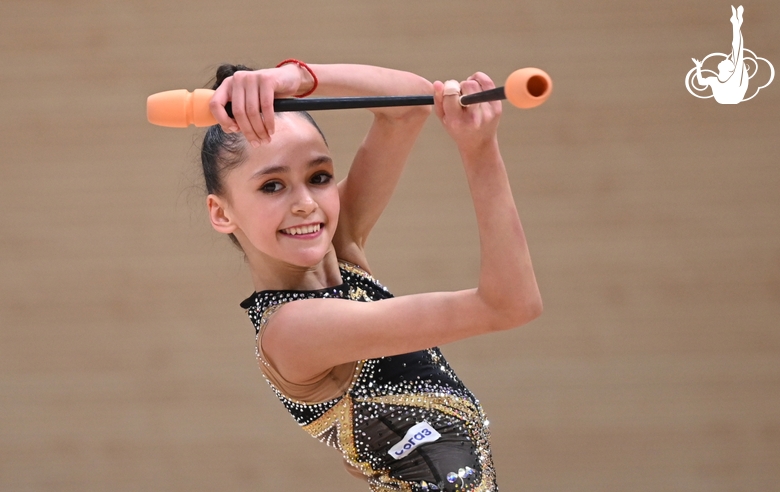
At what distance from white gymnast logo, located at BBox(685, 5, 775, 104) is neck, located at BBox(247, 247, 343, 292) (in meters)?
2.15

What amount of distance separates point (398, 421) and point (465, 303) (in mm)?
362

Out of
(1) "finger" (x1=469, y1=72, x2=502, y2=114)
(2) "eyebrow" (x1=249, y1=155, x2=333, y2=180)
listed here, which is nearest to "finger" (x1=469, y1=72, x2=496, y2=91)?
(1) "finger" (x1=469, y1=72, x2=502, y2=114)

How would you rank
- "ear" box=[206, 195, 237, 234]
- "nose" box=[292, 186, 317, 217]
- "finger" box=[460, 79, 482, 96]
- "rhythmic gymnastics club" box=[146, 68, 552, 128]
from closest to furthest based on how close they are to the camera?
"rhythmic gymnastics club" box=[146, 68, 552, 128], "finger" box=[460, 79, 482, 96], "nose" box=[292, 186, 317, 217], "ear" box=[206, 195, 237, 234]

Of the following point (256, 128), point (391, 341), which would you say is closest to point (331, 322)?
point (391, 341)

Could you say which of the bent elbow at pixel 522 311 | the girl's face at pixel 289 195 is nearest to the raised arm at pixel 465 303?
the bent elbow at pixel 522 311

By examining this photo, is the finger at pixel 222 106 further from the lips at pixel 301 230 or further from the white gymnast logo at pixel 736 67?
the white gymnast logo at pixel 736 67

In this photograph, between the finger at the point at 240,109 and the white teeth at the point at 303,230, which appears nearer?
the finger at the point at 240,109

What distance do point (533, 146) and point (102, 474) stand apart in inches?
80.0

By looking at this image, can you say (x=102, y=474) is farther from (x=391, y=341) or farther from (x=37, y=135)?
(x=391, y=341)

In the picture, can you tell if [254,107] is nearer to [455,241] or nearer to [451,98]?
[451,98]

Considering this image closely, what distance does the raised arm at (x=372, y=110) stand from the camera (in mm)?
1261

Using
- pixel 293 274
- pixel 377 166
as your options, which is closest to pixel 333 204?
pixel 293 274

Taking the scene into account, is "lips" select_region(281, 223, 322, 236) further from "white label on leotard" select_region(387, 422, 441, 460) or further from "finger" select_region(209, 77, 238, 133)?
"white label on leotard" select_region(387, 422, 441, 460)

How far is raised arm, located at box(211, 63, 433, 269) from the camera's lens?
126 cm
